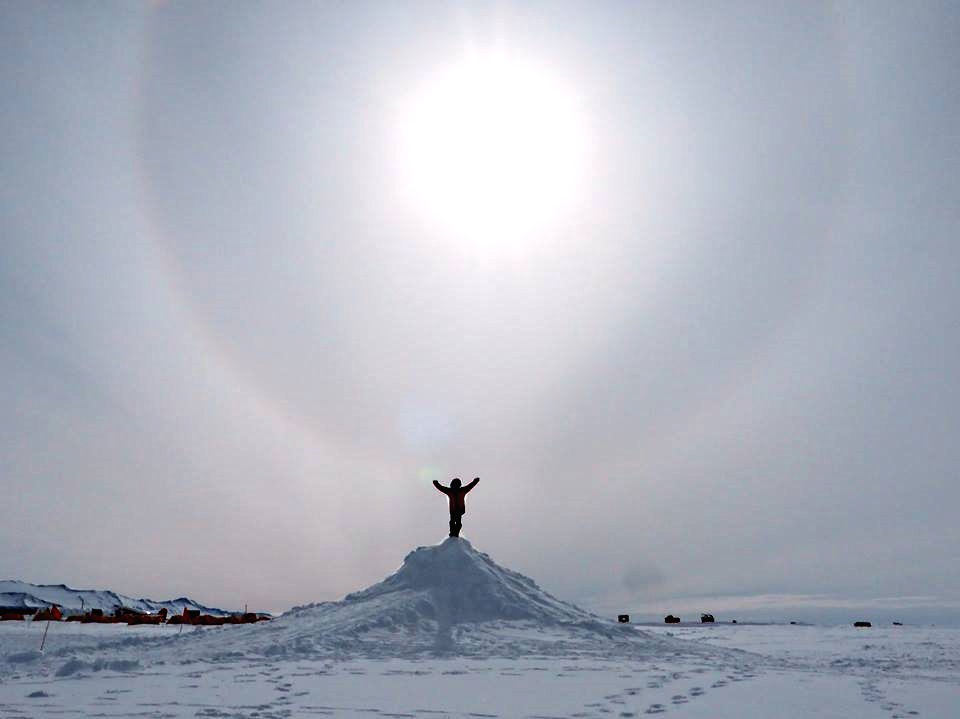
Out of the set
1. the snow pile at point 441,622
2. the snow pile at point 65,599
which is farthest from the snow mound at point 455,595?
the snow pile at point 65,599

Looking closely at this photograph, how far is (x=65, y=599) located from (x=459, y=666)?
129433 mm

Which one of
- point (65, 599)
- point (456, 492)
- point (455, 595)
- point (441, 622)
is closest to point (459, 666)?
point (441, 622)

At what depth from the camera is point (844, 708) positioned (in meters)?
12.6

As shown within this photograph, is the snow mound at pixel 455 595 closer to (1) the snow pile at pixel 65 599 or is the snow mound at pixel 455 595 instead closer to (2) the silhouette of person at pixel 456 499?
(2) the silhouette of person at pixel 456 499

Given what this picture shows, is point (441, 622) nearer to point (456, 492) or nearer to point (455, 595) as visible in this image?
point (455, 595)

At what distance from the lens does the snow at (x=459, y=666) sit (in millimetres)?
12422

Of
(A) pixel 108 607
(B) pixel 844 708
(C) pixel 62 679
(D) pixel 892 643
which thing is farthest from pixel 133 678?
(A) pixel 108 607

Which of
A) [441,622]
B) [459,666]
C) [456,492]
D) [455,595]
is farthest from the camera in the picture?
[456,492]

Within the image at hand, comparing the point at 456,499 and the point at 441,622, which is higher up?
the point at 456,499

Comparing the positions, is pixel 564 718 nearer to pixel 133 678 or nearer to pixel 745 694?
pixel 745 694

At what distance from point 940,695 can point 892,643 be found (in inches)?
669

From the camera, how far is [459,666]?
1758 centimetres

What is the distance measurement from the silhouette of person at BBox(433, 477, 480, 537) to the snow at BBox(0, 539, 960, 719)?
786 millimetres

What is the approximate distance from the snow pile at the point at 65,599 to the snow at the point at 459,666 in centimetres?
8583
